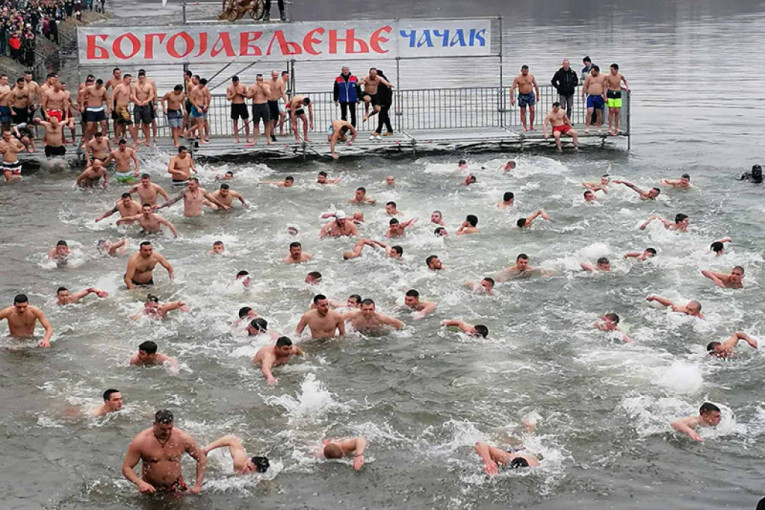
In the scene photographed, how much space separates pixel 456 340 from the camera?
1666cm

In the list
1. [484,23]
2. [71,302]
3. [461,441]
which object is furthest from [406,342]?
[484,23]

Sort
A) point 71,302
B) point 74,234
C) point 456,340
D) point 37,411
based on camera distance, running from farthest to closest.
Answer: point 74,234
point 71,302
point 456,340
point 37,411

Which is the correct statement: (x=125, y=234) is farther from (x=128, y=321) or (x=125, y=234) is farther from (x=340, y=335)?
(x=340, y=335)

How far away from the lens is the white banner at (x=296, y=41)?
28.4m

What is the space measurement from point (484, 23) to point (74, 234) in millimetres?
13172

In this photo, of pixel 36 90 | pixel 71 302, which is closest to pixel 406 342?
pixel 71 302

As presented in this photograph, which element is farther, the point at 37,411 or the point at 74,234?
the point at 74,234

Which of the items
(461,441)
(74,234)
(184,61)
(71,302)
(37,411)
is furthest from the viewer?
(184,61)

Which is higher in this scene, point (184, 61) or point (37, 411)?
point (184, 61)

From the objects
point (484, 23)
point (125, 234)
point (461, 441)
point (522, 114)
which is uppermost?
point (484, 23)

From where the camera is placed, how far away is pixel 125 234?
74.1 ft

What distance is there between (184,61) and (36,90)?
449cm

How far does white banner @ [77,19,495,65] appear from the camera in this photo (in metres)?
28.4

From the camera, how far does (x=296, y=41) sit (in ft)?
95.0
